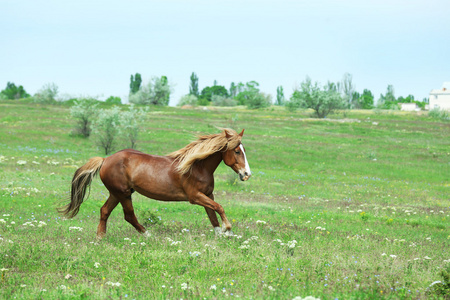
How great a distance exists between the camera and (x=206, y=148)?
9.74 m

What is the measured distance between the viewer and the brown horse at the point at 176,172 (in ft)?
31.7

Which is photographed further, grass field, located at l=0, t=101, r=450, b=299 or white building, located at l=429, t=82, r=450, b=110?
white building, located at l=429, t=82, r=450, b=110

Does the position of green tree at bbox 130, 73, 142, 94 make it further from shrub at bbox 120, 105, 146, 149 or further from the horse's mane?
the horse's mane

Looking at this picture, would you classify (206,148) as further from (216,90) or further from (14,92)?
(216,90)

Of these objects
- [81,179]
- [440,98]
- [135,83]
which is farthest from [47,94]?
[440,98]

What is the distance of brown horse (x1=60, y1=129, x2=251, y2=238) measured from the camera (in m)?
9.65

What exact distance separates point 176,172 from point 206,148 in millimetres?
855

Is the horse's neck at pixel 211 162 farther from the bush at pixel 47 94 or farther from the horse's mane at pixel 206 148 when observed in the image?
the bush at pixel 47 94

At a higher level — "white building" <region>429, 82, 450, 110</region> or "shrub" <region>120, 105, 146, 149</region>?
"white building" <region>429, 82, 450, 110</region>

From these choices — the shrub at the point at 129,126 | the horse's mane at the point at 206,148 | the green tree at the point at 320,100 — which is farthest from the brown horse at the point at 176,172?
the green tree at the point at 320,100

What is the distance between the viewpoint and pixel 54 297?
574 centimetres

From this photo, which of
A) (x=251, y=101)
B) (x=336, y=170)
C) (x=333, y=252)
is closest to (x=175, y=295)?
(x=333, y=252)

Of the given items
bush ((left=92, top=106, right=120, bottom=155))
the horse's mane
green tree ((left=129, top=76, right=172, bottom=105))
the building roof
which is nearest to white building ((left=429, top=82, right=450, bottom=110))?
the building roof

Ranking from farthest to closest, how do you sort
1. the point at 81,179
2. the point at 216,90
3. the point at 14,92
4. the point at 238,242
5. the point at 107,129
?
1. the point at 216,90
2. the point at 14,92
3. the point at 107,129
4. the point at 81,179
5. the point at 238,242
